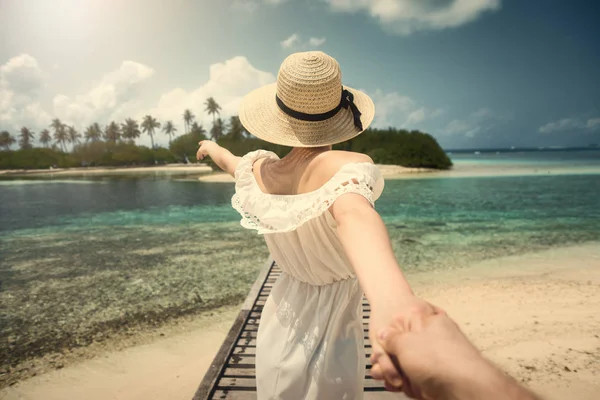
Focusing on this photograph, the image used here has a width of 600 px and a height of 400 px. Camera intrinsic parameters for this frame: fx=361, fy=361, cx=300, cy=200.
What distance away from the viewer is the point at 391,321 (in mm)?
696

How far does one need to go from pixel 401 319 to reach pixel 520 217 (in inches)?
Result: 809

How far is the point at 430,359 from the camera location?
0.61 m

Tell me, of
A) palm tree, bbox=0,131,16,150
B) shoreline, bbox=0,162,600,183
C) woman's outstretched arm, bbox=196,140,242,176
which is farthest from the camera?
palm tree, bbox=0,131,16,150

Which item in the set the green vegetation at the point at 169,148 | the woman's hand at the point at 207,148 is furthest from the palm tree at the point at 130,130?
the woman's hand at the point at 207,148

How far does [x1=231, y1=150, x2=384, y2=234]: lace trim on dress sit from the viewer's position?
44.5 inches

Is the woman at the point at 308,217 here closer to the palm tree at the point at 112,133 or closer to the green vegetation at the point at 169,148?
the green vegetation at the point at 169,148

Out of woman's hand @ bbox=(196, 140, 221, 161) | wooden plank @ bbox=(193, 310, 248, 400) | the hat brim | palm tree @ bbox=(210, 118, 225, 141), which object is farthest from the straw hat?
palm tree @ bbox=(210, 118, 225, 141)

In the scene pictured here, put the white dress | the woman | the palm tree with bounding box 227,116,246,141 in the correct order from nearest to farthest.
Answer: the woman → the white dress → the palm tree with bounding box 227,116,246,141

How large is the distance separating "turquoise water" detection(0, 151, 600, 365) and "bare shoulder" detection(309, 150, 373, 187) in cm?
712

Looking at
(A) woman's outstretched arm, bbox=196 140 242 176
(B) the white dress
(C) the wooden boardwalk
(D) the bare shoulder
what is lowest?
(C) the wooden boardwalk

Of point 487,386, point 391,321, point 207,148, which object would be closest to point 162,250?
point 207,148

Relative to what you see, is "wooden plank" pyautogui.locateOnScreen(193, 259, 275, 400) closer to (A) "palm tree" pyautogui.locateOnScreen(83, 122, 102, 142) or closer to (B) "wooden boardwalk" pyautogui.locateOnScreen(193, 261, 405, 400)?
(B) "wooden boardwalk" pyautogui.locateOnScreen(193, 261, 405, 400)

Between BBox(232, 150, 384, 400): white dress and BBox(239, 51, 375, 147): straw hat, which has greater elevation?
BBox(239, 51, 375, 147): straw hat

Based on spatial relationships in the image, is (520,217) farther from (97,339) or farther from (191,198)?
(191,198)
